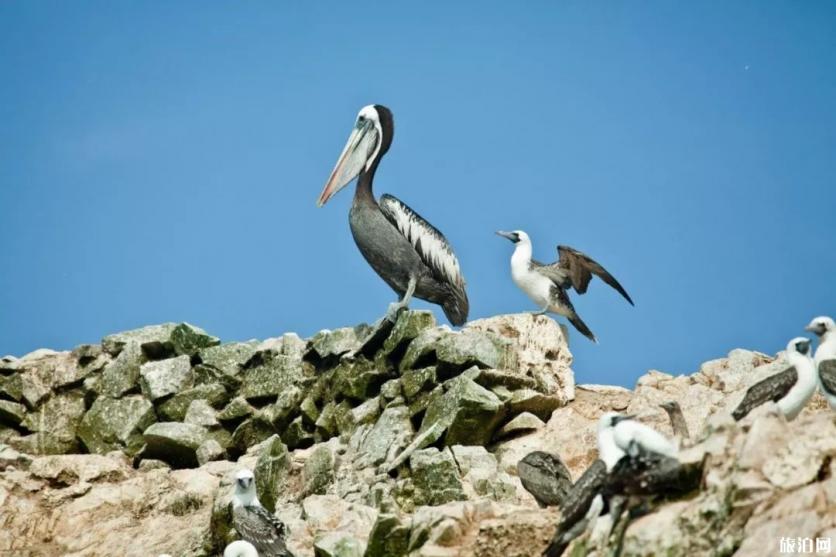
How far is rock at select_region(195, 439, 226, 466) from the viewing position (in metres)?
16.7

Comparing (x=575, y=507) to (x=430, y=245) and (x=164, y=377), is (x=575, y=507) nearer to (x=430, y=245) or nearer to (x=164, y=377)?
(x=430, y=245)

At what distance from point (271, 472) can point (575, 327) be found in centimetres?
477

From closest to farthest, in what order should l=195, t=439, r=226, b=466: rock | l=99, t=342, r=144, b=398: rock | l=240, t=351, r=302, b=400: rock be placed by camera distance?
l=195, t=439, r=226, b=466: rock, l=240, t=351, r=302, b=400: rock, l=99, t=342, r=144, b=398: rock

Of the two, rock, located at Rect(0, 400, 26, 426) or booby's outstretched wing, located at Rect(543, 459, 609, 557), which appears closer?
booby's outstretched wing, located at Rect(543, 459, 609, 557)

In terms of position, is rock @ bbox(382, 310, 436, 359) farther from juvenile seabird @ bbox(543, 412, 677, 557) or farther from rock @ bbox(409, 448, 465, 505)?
juvenile seabird @ bbox(543, 412, 677, 557)

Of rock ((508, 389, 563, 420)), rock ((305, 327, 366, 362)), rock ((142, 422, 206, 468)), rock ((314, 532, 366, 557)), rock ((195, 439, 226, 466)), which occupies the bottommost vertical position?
rock ((314, 532, 366, 557))

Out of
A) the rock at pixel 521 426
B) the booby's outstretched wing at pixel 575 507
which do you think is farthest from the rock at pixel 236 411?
the booby's outstretched wing at pixel 575 507

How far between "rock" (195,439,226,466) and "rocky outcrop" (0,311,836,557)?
27 millimetres

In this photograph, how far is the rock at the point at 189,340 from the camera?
61.1 ft

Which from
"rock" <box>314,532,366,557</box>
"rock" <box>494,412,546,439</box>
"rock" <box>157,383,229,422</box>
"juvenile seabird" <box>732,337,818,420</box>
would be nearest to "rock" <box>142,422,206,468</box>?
"rock" <box>157,383,229,422</box>

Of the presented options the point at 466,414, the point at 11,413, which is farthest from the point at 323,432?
the point at 11,413

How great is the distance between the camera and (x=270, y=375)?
1762 cm

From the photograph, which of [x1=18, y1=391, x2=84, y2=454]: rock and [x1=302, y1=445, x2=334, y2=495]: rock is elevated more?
Answer: [x1=18, y1=391, x2=84, y2=454]: rock

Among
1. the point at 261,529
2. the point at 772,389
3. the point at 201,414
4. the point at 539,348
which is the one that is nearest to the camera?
the point at 772,389
